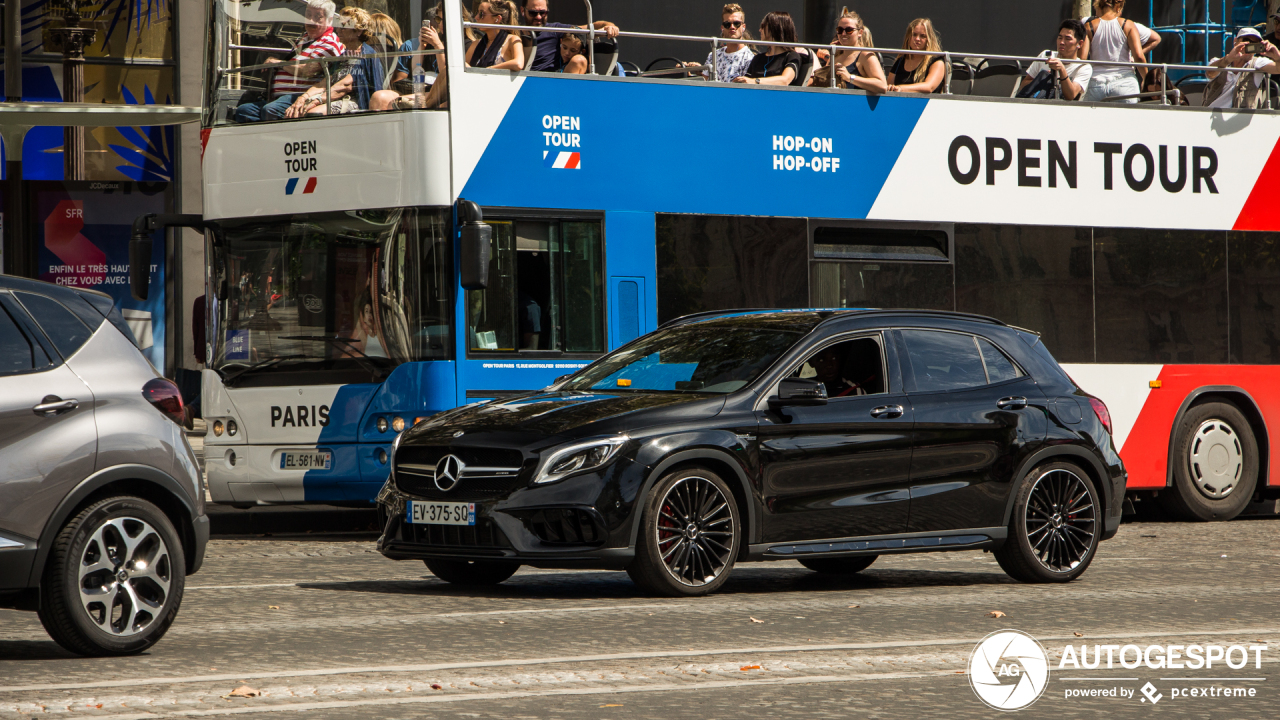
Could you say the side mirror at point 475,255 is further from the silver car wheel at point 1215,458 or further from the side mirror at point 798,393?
the silver car wheel at point 1215,458

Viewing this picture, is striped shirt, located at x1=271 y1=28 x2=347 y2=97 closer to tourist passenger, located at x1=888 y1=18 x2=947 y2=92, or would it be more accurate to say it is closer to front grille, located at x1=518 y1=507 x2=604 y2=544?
tourist passenger, located at x1=888 y1=18 x2=947 y2=92

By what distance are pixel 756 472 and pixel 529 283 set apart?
4.26 m

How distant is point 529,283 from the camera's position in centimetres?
1344

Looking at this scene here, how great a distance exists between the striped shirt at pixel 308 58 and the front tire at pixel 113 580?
267 inches

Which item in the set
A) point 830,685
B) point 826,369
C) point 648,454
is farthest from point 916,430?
point 830,685

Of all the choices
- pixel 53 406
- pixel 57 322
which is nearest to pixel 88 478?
pixel 53 406

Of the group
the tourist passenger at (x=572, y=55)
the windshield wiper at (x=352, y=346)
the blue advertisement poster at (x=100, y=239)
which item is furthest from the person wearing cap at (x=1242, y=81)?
the blue advertisement poster at (x=100, y=239)

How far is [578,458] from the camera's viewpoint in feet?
30.0

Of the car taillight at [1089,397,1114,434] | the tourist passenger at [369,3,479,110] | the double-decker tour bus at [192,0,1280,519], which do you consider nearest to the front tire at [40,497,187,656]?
the double-decker tour bus at [192,0,1280,519]

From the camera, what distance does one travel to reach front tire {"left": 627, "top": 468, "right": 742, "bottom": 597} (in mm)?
9266

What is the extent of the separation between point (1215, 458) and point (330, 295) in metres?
8.02

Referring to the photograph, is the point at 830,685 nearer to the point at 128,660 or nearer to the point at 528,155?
the point at 128,660

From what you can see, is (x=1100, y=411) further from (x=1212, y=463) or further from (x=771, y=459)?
(x=1212, y=463)

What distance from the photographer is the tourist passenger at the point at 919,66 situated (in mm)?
15125
